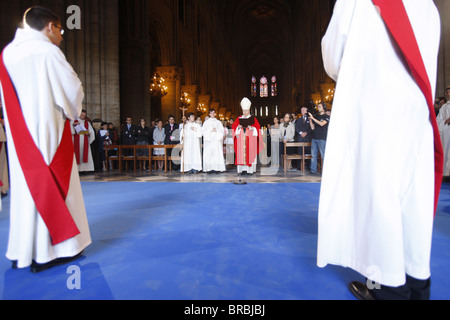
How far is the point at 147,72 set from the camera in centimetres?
1416

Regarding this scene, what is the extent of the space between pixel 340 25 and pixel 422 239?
114 cm

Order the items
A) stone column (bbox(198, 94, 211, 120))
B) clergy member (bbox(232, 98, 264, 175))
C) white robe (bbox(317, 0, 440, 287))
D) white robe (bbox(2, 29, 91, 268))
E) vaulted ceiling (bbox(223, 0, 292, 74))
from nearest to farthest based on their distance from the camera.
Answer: white robe (bbox(317, 0, 440, 287))
white robe (bbox(2, 29, 91, 268))
clergy member (bbox(232, 98, 264, 175))
stone column (bbox(198, 94, 211, 120))
vaulted ceiling (bbox(223, 0, 292, 74))

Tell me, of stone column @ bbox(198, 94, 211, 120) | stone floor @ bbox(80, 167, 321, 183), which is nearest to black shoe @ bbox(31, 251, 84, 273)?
stone floor @ bbox(80, 167, 321, 183)

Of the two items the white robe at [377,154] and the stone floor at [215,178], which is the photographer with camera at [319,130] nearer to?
the stone floor at [215,178]

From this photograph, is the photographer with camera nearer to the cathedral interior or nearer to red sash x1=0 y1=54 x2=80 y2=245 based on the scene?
the cathedral interior

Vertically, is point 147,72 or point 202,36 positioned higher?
point 202,36

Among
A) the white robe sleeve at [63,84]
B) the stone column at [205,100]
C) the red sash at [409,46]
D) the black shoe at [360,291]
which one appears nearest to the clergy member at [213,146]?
the white robe sleeve at [63,84]

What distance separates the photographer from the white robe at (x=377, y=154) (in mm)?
1352

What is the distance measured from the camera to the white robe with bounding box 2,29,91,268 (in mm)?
1819

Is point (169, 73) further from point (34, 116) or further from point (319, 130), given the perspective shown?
point (34, 116)

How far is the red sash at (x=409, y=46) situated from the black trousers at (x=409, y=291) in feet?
1.21

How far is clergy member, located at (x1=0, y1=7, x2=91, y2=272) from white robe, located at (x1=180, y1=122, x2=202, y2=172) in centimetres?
680
